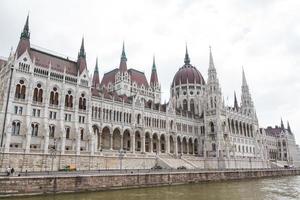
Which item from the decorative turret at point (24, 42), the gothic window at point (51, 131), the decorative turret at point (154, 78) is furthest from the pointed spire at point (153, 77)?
the gothic window at point (51, 131)

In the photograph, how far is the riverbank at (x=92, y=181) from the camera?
109ft

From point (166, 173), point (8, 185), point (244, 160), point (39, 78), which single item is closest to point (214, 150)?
point (244, 160)

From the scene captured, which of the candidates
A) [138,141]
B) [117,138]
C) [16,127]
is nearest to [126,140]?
[117,138]

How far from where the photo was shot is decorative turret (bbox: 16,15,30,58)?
5922 cm

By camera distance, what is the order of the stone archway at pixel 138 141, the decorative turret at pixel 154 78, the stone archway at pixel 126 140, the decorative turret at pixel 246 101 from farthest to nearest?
the decorative turret at pixel 246 101 < the decorative turret at pixel 154 78 < the stone archway at pixel 138 141 < the stone archway at pixel 126 140

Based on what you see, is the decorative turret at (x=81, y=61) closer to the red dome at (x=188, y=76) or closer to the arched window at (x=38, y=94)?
the arched window at (x=38, y=94)

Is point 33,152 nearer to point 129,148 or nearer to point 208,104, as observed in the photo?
point 129,148

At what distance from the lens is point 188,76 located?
126812 mm

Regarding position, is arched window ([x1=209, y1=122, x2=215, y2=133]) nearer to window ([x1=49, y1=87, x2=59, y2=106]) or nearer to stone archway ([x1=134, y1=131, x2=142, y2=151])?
stone archway ([x1=134, y1=131, x2=142, y2=151])

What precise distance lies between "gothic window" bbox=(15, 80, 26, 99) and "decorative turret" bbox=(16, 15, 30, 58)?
6149 millimetres

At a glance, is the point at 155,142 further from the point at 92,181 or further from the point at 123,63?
the point at 92,181

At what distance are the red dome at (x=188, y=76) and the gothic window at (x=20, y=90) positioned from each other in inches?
3153

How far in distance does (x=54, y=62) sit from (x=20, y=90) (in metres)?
12.1

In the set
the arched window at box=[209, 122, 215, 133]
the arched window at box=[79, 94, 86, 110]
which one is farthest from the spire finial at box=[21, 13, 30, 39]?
the arched window at box=[209, 122, 215, 133]
